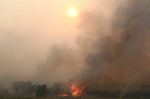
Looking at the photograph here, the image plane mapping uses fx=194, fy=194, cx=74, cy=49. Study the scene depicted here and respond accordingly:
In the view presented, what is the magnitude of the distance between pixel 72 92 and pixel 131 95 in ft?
128

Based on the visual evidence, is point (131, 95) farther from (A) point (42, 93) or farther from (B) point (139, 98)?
(A) point (42, 93)

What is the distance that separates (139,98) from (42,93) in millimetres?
60597

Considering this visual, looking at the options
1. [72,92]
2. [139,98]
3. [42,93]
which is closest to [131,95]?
[139,98]

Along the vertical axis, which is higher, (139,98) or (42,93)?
(42,93)

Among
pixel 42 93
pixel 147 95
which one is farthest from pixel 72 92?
pixel 147 95

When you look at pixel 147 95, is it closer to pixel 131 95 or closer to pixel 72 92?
pixel 131 95

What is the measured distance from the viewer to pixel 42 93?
12475cm

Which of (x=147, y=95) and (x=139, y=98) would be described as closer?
(x=139, y=98)

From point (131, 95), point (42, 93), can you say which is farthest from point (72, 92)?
point (131, 95)

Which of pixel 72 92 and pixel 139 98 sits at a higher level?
pixel 72 92

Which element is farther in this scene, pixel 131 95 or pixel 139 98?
pixel 131 95

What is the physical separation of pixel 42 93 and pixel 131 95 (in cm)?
5783

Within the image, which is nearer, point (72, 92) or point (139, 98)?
point (139, 98)

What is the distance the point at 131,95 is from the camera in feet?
415
